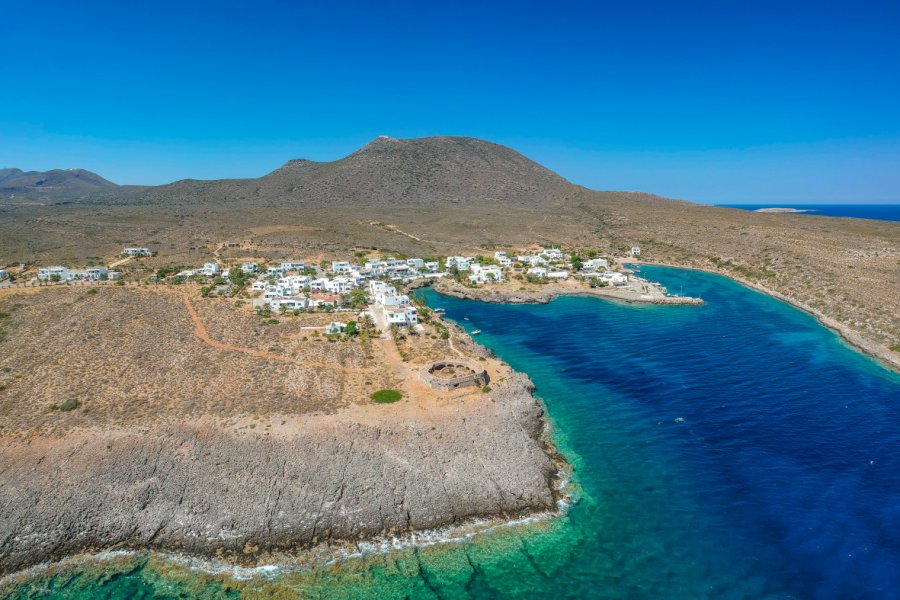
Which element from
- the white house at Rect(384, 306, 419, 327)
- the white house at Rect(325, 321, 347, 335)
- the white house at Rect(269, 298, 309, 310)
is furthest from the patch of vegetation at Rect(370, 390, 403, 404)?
the white house at Rect(269, 298, 309, 310)

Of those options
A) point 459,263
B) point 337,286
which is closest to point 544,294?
point 459,263

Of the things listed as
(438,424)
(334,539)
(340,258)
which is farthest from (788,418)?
(340,258)

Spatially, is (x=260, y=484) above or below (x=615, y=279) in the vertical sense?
below

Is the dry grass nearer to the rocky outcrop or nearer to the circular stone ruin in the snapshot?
the rocky outcrop

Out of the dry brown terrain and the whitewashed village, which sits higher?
the dry brown terrain

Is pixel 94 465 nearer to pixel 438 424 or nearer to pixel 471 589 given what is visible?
pixel 438 424

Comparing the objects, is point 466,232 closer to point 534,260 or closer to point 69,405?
point 534,260
